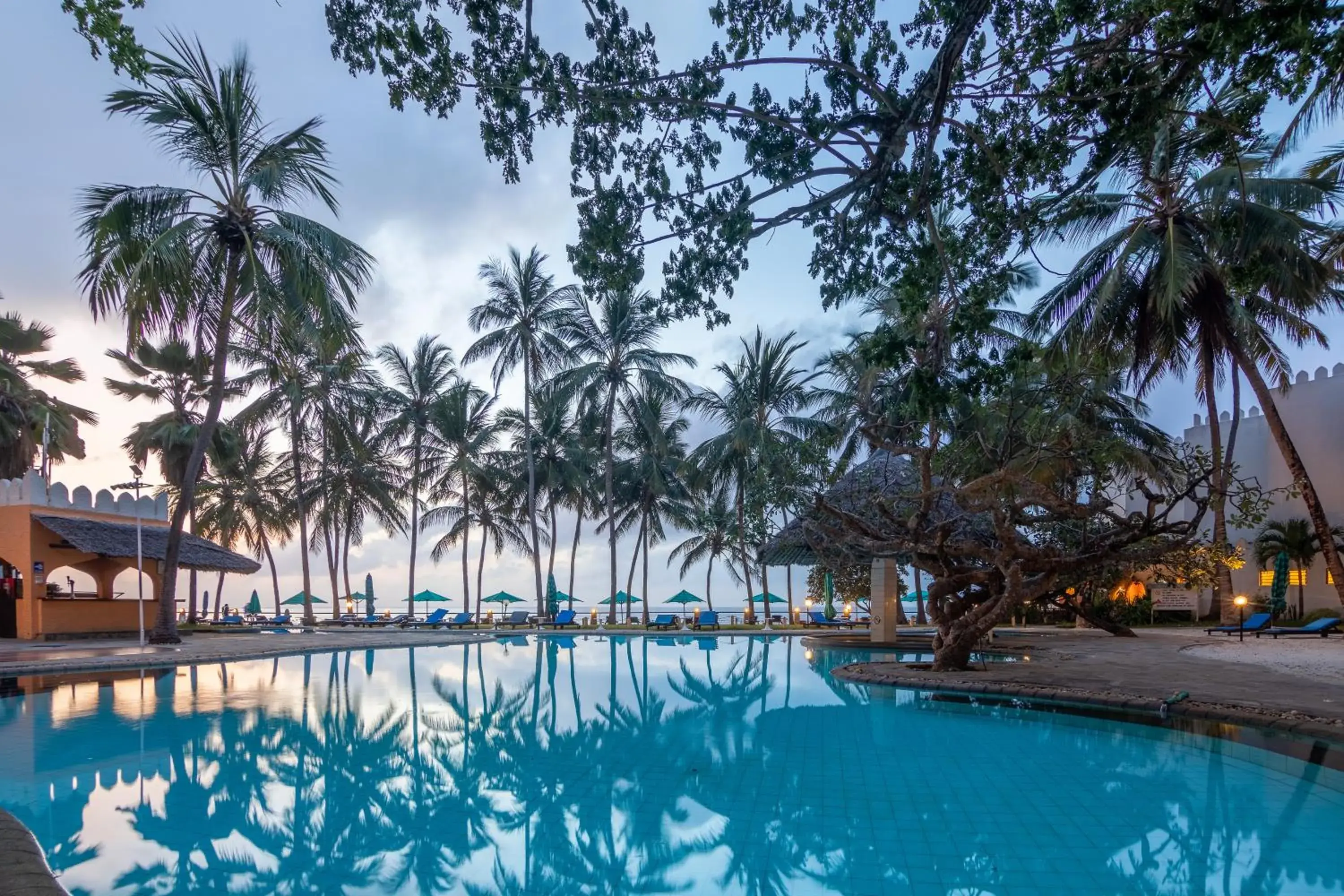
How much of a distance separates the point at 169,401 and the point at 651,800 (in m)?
26.3

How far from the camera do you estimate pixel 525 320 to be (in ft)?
92.6

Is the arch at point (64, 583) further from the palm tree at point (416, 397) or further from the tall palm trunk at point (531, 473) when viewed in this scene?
the tall palm trunk at point (531, 473)

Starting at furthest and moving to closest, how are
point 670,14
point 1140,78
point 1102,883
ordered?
1. point 670,14
2. point 1140,78
3. point 1102,883

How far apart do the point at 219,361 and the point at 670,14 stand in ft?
46.8

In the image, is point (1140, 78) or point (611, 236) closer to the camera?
point (1140, 78)

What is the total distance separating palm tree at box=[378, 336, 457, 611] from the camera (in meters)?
31.4

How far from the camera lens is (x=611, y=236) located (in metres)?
6.51

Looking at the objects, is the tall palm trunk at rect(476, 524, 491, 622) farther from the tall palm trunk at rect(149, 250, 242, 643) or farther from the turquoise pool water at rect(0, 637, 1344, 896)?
the turquoise pool water at rect(0, 637, 1344, 896)

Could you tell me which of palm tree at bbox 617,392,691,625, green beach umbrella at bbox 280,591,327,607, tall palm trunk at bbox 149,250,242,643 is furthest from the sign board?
green beach umbrella at bbox 280,591,327,607

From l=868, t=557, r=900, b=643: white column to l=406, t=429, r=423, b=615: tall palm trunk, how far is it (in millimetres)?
17746

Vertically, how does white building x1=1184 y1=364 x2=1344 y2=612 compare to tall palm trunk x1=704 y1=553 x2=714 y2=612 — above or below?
above

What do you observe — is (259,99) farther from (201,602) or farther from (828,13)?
(201,602)

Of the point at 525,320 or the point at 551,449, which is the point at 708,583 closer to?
the point at 551,449

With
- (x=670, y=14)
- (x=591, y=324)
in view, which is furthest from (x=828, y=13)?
(x=591, y=324)
